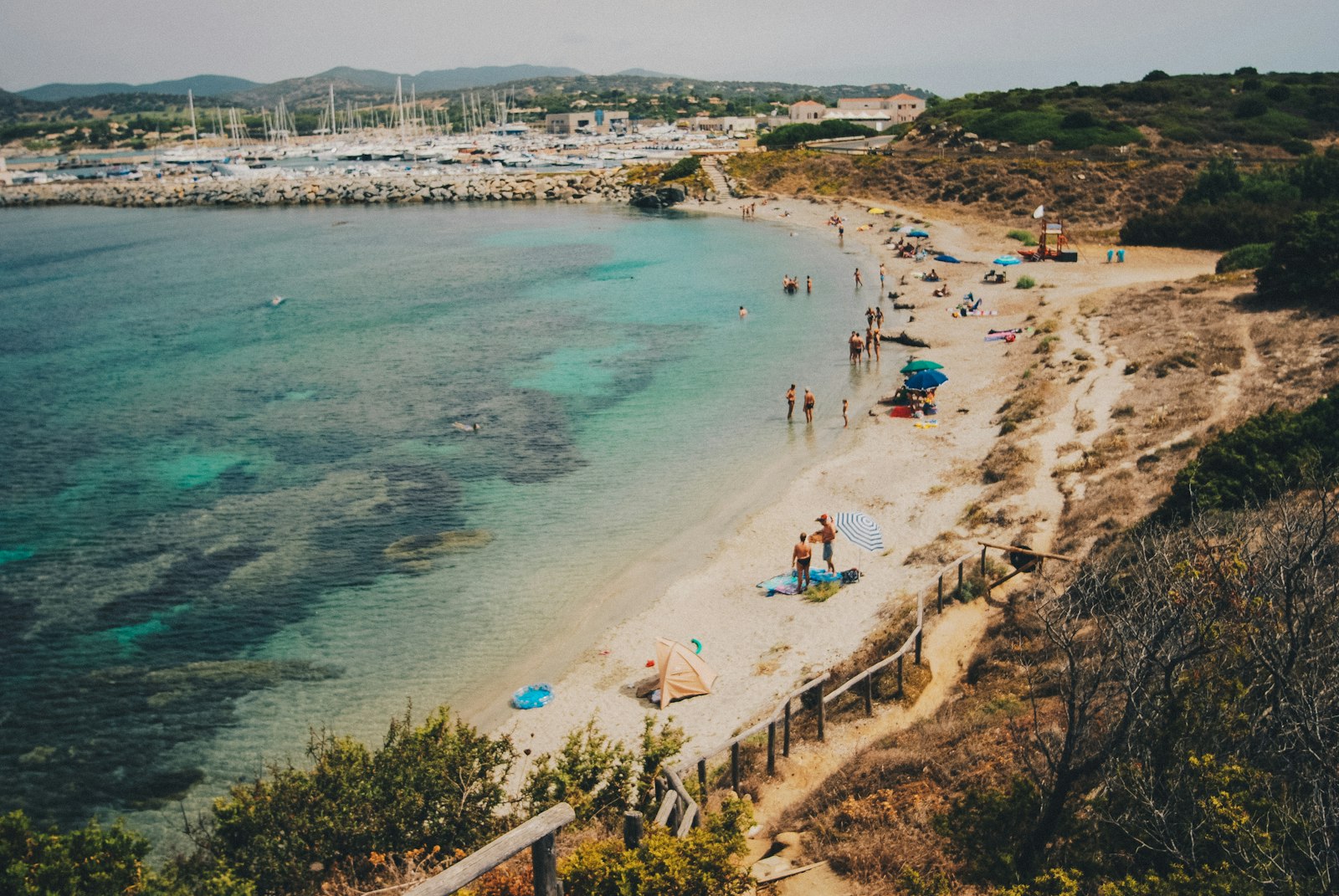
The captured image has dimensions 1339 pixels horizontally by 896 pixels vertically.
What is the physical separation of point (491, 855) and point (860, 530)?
1506 cm

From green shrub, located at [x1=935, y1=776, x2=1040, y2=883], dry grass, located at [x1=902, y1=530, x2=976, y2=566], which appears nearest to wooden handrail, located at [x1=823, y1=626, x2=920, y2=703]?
green shrub, located at [x1=935, y1=776, x2=1040, y2=883]

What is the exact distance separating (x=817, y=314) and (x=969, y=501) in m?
27.1

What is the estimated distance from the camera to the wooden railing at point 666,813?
22.2 ft

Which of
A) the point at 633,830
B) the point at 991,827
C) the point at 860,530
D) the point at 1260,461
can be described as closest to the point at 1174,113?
the point at 1260,461

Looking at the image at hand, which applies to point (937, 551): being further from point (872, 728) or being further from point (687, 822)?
point (687, 822)

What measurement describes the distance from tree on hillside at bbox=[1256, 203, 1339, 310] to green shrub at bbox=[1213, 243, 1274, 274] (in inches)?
234

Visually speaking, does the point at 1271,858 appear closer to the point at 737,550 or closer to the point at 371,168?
the point at 737,550

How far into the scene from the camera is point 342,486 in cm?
2803

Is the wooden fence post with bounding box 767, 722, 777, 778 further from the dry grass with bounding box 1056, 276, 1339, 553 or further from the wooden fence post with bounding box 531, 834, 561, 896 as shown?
the dry grass with bounding box 1056, 276, 1339, 553

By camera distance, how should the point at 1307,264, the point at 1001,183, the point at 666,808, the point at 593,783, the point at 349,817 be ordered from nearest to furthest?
the point at 666,808
the point at 349,817
the point at 593,783
the point at 1307,264
the point at 1001,183

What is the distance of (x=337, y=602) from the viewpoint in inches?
836

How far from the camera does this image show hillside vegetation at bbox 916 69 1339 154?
7575 centimetres

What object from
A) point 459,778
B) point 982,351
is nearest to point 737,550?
point 459,778

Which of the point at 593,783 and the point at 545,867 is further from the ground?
the point at 545,867
